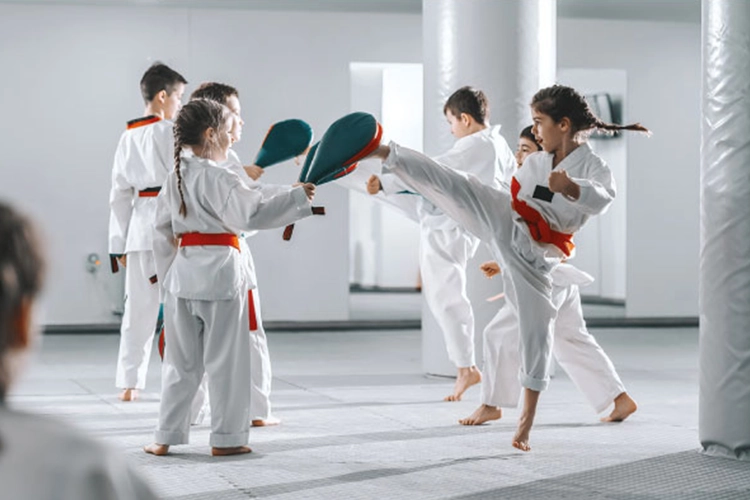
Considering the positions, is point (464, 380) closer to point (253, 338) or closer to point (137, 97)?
point (253, 338)

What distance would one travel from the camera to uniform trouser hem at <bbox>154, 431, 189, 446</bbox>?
369 centimetres

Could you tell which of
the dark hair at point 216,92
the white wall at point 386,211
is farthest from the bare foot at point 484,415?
the white wall at point 386,211

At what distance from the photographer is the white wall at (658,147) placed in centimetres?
992

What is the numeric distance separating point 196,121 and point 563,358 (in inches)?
67.6

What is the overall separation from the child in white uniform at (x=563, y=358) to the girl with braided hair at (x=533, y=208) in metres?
0.35

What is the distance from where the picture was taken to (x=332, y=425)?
4.41 metres

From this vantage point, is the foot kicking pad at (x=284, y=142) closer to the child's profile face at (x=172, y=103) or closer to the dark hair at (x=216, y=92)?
the dark hair at (x=216, y=92)

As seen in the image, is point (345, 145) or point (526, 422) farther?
point (526, 422)

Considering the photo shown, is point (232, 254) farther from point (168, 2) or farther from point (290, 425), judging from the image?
point (168, 2)

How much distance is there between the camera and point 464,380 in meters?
5.21

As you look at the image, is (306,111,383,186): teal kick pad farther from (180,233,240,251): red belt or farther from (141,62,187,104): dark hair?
(141,62,187,104): dark hair

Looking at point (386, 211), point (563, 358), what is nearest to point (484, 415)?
point (563, 358)

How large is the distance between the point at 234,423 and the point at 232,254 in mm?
564

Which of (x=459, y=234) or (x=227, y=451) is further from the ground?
(x=459, y=234)
